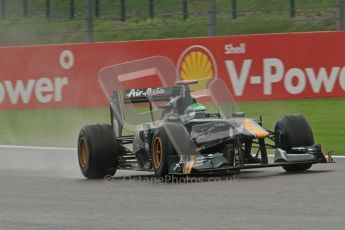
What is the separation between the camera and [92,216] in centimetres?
806

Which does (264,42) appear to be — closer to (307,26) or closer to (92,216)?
(307,26)

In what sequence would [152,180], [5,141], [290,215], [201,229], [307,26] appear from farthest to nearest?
[307,26], [5,141], [152,180], [290,215], [201,229]

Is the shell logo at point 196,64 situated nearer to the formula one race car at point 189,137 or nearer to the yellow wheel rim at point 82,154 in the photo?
the formula one race car at point 189,137

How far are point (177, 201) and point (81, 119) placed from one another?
33.9 ft

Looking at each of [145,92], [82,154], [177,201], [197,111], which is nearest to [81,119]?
[145,92]

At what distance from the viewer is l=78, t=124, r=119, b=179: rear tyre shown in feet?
36.5

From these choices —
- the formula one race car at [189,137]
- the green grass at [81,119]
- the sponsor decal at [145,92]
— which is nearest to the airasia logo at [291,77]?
the green grass at [81,119]

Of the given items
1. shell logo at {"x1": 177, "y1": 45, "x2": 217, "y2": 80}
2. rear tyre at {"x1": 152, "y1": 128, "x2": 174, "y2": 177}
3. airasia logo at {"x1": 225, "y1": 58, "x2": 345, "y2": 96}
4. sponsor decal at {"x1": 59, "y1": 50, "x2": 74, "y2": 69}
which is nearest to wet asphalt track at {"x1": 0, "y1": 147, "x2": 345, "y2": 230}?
rear tyre at {"x1": 152, "y1": 128, "x2": 174, "y2": 177}

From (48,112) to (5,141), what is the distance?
132 inches

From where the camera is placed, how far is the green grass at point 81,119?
16141 mm

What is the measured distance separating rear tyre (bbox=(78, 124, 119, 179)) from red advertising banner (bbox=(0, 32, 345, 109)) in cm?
784

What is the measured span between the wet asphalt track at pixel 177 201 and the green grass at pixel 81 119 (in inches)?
165

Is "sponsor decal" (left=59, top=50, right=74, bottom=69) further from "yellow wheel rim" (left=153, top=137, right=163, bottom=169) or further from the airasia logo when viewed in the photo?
"yellow wheel rim" (left=153, top=137, right=163, bottom=169)

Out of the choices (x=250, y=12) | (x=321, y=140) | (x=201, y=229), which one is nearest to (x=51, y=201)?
(x=201, y=229)
